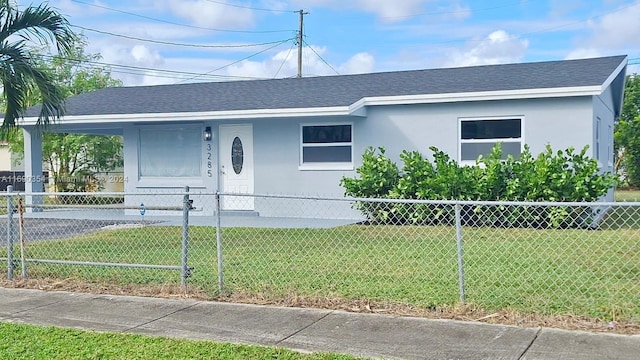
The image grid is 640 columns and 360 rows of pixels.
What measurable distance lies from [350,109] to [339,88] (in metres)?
2.56

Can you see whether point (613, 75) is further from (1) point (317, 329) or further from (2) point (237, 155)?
(1) point (317, 329)

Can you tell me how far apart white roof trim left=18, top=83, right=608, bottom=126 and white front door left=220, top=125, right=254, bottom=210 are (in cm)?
82

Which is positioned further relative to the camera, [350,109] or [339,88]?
[339,88]

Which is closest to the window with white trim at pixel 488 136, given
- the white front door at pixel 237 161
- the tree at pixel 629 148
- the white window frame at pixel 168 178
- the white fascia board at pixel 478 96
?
the white fascia board at pixel 478 96

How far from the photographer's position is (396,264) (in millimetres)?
8766

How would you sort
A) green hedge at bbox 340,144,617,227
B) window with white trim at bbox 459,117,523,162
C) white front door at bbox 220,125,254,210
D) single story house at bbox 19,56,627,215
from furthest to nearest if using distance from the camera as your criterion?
1. white front door at bbox 220,125,254,210
2. window with white trim at bbox 459,117,523,162
3. single story house at bbox 19,56,627,215
4. green hedge at bbox 340,144,617,227

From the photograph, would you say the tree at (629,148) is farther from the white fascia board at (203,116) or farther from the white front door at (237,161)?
the white front door at (237,161)

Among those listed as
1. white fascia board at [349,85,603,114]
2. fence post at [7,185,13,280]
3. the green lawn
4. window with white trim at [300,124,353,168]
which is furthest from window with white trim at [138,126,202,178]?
fence post at [7,185,13,280]

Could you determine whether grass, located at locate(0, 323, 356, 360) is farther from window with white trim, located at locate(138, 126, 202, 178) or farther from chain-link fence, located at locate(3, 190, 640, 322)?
window with white trim, located at locate(138, 126, 202, 178)

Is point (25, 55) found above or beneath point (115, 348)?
above

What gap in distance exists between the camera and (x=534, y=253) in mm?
9406

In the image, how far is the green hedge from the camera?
485 inches

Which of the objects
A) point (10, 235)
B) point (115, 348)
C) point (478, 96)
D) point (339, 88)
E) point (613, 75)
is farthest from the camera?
point (339, 88)

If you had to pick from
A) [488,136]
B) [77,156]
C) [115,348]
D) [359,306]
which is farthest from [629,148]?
[115,348]
